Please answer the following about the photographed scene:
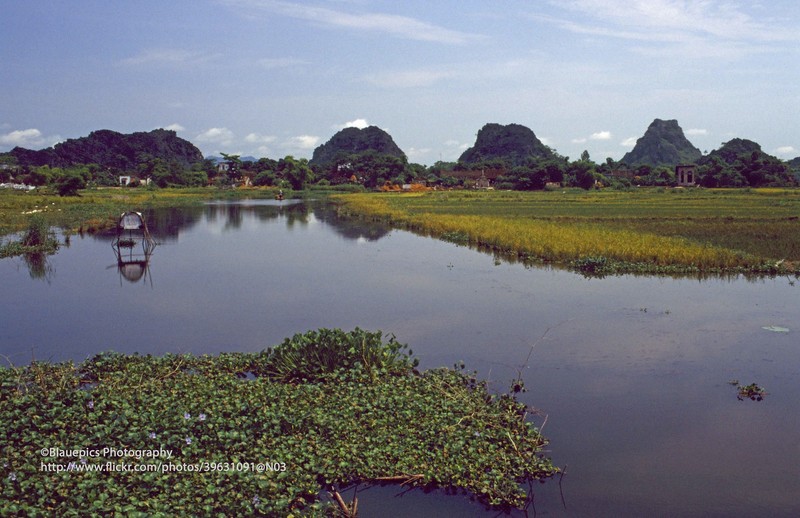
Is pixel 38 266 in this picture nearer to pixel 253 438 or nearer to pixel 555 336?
pixel 555 336

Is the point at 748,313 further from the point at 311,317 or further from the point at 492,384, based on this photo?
the point at 311,317

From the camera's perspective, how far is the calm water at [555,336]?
578 centimetres

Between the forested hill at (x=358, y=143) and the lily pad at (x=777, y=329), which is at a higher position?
the forested hill at (x=358, y=143)

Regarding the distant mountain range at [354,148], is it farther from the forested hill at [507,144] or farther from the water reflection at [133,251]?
the water reflection at [133,251]

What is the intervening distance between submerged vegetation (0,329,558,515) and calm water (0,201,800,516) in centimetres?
36

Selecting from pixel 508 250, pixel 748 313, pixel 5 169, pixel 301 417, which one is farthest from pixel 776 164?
pixel 5 169

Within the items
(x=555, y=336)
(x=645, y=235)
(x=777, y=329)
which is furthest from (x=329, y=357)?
(x=645, y=235)

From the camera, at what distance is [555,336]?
34.3ft

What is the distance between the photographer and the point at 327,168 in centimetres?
10331

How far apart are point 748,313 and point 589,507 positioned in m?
8.33

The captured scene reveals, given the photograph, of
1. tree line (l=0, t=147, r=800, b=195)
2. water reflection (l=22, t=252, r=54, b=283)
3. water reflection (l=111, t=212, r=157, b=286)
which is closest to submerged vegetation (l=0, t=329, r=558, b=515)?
water reflection (l=111, t=212, r=157, b=286)

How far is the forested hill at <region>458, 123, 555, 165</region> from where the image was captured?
137875 millimetres

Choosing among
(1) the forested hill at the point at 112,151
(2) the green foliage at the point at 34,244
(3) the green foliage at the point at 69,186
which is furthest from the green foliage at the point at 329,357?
(1) the forested hill at the point at 112,151

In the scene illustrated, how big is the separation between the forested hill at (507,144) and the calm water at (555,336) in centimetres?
12165
